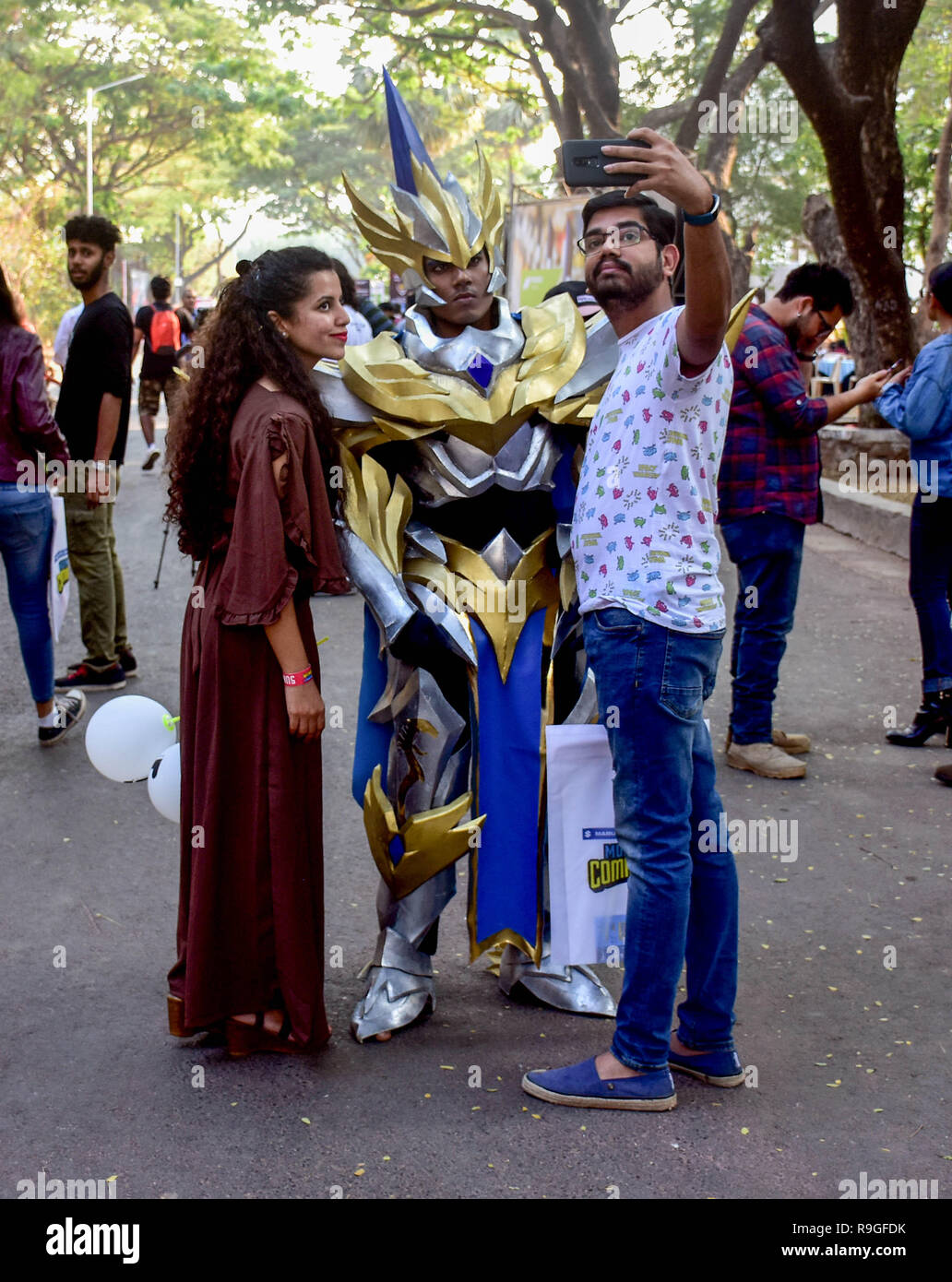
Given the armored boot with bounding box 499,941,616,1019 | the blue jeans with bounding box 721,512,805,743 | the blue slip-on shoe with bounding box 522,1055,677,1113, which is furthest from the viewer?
the blue jeans with bounding box 721,512,805,743

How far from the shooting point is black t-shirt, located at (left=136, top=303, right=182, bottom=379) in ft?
39.5

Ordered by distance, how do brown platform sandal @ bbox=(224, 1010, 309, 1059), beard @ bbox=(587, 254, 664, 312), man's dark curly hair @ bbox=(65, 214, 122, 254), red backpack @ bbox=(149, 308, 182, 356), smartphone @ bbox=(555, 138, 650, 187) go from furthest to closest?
red backpack @ bbox=(149, 308, 182, 356), man's dark curly hair @ bbox=(65, 214, 122, 254), brown platform sandal @ bbox=(224, 1010, 309, 1059), beard @ bbox=(587, 254, 664, 312), smartphone @ bbox=(555, 138, 650, 187)

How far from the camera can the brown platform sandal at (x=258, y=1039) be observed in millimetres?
3428

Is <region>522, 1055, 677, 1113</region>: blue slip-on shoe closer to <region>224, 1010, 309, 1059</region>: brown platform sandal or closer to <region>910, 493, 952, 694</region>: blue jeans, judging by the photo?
<region>224, 1010, 309, 1059</region>: brown platform sandal

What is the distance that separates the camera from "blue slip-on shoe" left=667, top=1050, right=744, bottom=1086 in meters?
3.34

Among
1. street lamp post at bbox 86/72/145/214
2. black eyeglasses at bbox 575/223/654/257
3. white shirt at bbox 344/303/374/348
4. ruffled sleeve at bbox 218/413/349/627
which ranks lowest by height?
ruffled sleeve at bbox 218/413/349/627

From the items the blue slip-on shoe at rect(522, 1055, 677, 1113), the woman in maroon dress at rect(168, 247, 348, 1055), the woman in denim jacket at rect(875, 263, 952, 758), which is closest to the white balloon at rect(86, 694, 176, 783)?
the woman in maroon dress at rect(168, 247, 348, 1055)

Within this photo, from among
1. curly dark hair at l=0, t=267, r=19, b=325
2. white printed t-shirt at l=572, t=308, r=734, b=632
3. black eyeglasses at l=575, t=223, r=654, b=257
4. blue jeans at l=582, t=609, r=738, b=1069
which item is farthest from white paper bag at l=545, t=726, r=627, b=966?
curly dark hair at l=0, t=267, r=19, b=325

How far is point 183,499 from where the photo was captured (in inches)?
133

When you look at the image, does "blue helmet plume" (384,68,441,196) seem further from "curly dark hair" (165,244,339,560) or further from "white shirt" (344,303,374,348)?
"white shirt" (344,303,374,348)

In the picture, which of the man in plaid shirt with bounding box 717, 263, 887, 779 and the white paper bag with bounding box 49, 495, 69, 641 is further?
the white paper bag with bounding box 49, 495, 69, 641

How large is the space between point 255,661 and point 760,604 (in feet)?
9.52

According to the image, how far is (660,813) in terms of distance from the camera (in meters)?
3.06

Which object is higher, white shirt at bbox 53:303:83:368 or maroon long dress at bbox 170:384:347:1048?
white shirt at bbox 53:303:83:368
